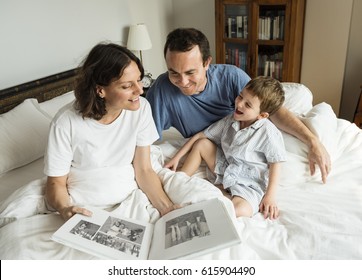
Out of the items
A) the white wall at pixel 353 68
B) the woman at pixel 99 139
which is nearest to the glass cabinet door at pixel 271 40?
the white wall at pixel 353 68

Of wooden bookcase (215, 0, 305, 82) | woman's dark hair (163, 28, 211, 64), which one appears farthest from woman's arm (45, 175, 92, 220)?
wooden bookcase (215, 0, 305, 82)

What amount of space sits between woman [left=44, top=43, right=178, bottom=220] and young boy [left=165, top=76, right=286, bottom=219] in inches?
10.5

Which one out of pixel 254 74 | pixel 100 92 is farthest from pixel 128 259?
pixel 254 74

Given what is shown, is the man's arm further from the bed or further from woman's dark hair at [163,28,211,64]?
woman's dark hair at [163,28,211,64]

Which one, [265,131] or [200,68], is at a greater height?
[200,68]

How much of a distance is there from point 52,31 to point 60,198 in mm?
1434

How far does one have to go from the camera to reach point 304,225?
3.56 ft

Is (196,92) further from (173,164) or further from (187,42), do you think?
(173,164)

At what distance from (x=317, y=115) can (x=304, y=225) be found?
0.62 meters

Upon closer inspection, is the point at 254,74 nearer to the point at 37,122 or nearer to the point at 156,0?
the point at 156,0

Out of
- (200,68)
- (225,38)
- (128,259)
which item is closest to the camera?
(128,259)

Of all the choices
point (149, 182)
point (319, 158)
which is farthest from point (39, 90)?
point (319, 158)

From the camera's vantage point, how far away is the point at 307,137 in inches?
53.9

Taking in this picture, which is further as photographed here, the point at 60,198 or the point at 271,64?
the point at 271,64
